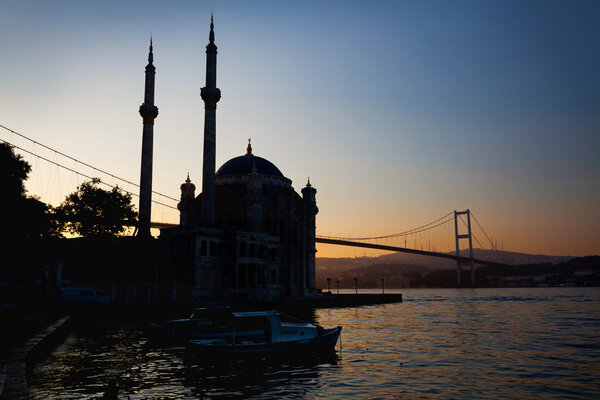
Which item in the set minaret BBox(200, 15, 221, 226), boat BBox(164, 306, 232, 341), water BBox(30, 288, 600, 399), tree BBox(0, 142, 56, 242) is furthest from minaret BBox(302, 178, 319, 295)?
boat BBox(164, 306, 232, 341)

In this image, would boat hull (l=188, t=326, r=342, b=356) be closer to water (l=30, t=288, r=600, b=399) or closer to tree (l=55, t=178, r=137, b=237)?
water (l=30, t=288, r=600, b=399)

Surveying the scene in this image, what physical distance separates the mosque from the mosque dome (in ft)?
0.45

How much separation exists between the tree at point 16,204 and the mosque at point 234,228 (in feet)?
36.2

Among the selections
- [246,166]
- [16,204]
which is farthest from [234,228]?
[16,204]

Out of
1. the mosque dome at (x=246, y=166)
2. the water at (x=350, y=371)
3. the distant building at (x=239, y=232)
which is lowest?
the water at (x=350, y=371)

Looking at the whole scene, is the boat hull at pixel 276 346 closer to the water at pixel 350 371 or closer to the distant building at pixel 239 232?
the water at pixel 350 371

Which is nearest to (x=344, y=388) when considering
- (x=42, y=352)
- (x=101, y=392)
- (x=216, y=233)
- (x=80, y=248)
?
(x=101, y=392)

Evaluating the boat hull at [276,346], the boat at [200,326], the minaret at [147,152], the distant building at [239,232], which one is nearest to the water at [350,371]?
the boat hull at [276,346]

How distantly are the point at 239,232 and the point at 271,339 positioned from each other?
3079cm

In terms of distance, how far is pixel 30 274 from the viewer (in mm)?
44594

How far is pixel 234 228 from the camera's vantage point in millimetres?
55156

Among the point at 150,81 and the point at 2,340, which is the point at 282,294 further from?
the point at 2,340

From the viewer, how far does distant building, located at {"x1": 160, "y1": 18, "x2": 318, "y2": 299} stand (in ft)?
161

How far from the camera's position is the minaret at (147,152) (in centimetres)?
5409
